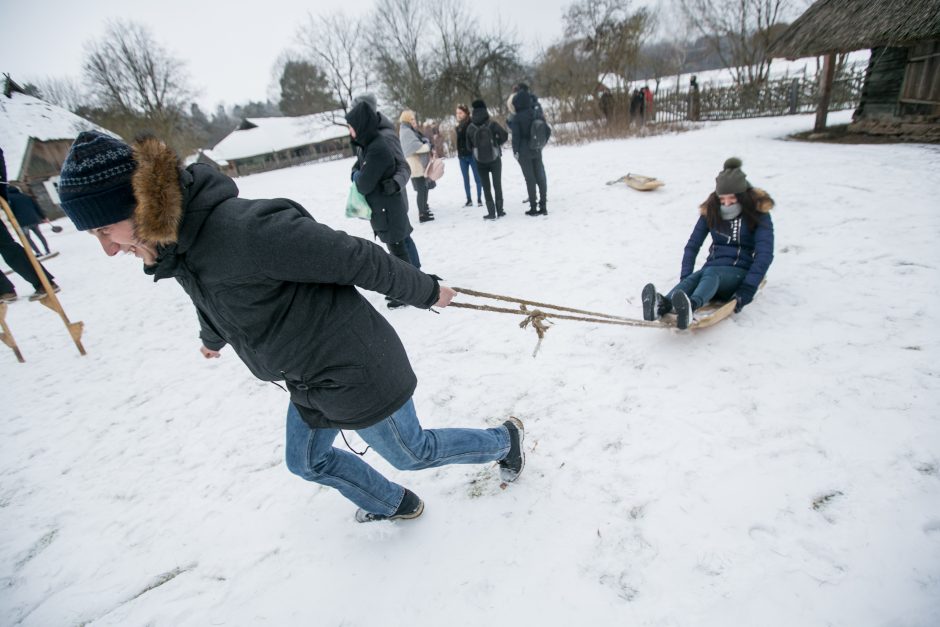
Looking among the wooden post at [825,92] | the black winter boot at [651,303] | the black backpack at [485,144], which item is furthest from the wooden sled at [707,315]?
the wooden post at [825,92]

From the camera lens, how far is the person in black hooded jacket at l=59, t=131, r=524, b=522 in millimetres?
1314

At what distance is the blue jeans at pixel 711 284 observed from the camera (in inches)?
127

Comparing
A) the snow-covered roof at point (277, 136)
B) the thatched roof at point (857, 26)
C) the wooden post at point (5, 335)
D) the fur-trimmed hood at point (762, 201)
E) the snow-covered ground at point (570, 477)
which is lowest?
the snow-covered ground at point (570, 477)

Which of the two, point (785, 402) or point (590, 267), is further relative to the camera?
point (590, 267)

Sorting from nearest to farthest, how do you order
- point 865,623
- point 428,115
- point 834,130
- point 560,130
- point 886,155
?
point 865,623
point 886,155
point 834,130
point 560,130
point 428,115

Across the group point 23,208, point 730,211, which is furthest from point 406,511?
point 23,208

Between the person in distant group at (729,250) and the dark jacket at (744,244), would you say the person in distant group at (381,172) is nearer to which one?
the person in distant group at (729,250)

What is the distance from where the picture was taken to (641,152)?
1088 centimetres

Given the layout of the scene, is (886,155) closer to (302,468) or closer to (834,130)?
(834,130)

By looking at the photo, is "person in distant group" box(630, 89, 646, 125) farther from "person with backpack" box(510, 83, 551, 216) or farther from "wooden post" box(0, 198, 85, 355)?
"wooden post" box(0, 198, 85, 355)

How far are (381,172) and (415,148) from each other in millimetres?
3175

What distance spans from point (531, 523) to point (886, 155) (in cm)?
890

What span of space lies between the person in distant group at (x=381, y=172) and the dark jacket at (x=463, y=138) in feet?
11.6

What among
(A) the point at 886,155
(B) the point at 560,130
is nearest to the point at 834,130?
(A) the point at 886,155
